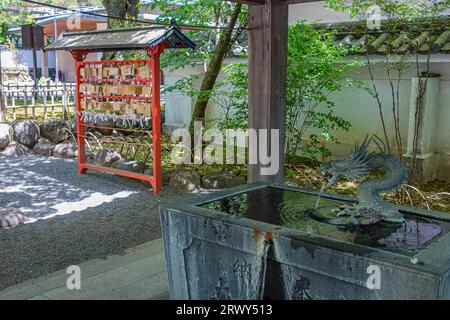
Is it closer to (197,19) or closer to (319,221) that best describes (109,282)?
(319,221)

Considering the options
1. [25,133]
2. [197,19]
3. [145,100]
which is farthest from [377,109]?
[25,133]

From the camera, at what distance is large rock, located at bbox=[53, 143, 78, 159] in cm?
1088

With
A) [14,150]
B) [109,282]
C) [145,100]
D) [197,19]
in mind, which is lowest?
[109,282]

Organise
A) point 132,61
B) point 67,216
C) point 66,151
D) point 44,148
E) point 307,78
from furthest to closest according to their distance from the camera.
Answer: point 44,148 → point 66,151 → point 307,78 → point 132,61 → point 67,216

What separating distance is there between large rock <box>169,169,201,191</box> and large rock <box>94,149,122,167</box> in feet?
5.96

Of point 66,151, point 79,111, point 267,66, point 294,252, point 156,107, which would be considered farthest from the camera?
point 66,151

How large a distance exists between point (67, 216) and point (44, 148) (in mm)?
5169

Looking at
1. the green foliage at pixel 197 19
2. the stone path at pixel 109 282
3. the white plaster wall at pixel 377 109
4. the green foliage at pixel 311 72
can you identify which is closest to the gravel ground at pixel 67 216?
the stone path at pixel 109 282

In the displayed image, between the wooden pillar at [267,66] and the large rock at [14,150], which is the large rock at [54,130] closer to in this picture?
the large rock at [14,150]

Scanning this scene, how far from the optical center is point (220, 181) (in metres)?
8.06

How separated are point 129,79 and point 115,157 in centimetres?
212

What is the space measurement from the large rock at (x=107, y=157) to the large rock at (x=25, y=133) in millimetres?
2714

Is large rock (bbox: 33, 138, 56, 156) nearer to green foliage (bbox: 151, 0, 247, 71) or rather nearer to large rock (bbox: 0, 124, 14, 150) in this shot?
large rock (bbox: 0, 124, 14, 150)
